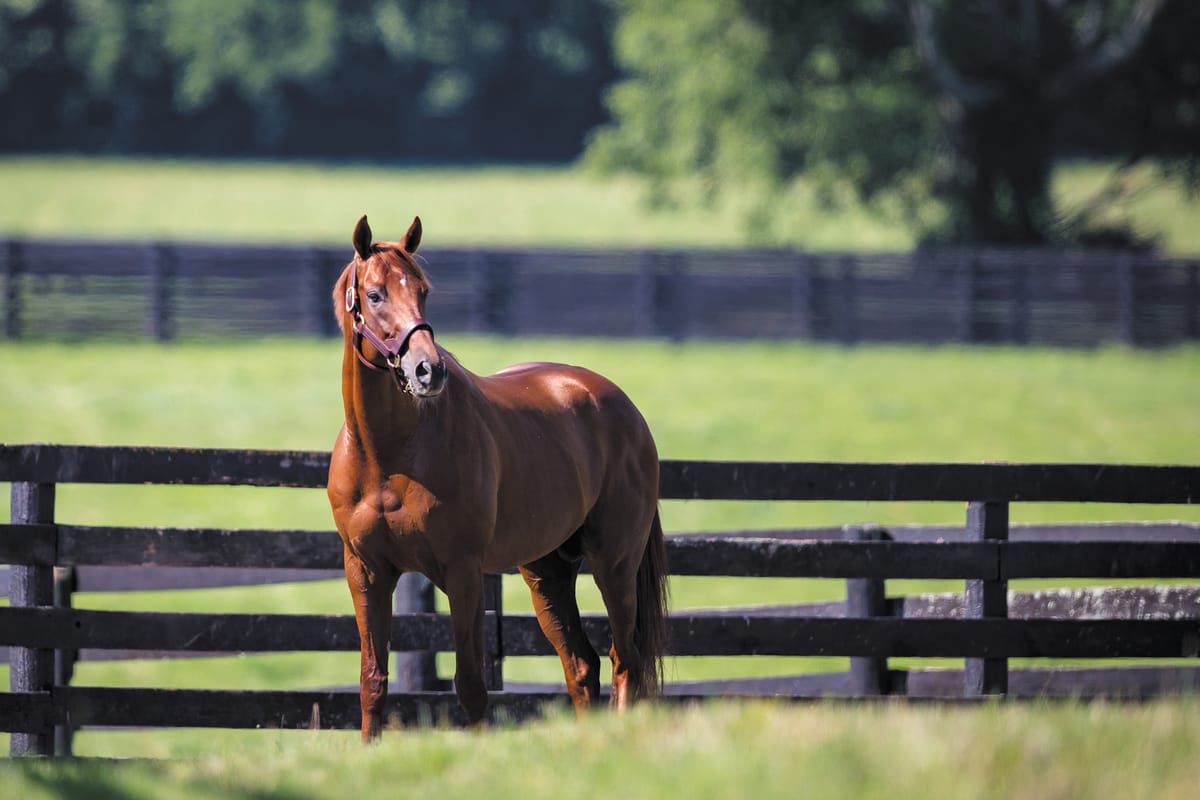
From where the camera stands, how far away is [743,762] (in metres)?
4.27

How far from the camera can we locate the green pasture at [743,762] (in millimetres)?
4082

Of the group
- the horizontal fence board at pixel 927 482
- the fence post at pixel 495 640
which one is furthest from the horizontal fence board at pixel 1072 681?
the fence post at pixel 495 640

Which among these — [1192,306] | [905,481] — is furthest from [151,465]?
[1192,306]

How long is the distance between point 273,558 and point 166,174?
169ft

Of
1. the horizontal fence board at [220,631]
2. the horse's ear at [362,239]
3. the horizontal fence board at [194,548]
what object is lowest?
the horizontal fence board at [220,631]

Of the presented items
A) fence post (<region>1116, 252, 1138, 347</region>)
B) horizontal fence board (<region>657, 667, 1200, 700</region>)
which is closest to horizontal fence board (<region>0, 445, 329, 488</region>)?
horizontal fence board (<region>657, 667, 1200, 700</region>)

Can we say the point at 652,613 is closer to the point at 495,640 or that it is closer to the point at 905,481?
the point at 495,640

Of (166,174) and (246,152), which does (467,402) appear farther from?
(246,152)

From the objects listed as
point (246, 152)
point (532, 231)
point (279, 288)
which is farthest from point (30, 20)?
point (279, 288)

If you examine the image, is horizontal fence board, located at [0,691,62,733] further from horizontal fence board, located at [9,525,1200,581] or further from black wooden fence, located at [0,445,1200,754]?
horizontal fence board, located at [9,525,1200,581]

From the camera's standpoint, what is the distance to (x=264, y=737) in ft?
25.6

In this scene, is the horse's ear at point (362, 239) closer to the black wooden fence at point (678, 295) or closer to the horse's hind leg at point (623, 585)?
the horse's hind leg at point (623, 585)

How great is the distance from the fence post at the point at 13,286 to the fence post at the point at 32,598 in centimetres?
2113

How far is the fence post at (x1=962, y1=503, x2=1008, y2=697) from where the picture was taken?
6.71 meters
